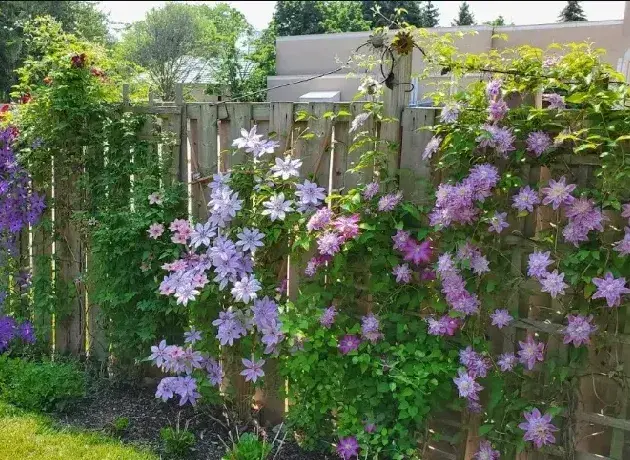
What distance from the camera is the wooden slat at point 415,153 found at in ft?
8.91

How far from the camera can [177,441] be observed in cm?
289

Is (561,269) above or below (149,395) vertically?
above

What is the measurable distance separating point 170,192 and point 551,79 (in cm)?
207

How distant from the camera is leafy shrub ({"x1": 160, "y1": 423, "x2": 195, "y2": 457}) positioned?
2883mm

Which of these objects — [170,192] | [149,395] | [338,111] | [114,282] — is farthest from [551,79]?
[149,395]

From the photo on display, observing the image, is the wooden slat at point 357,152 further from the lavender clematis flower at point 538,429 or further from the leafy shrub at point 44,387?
the leafy shrub at point 44,387

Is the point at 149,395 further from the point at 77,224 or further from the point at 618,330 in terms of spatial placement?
the point at 618,330

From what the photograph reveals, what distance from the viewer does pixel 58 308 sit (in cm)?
389

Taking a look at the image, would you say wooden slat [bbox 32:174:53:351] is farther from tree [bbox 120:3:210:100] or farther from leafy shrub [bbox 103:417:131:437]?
tree [bbox 120:3:210:100]

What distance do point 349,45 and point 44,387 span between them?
17.3 meters

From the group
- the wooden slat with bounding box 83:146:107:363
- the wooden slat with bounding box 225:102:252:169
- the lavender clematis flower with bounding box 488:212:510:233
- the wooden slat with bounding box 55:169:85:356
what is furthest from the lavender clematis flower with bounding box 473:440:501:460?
the wooden slat with bounding box 55:169:85:356

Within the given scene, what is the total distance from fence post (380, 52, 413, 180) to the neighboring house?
949 cm

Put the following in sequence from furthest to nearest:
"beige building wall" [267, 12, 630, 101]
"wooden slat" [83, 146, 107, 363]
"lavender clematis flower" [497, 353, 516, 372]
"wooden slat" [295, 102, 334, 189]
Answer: "beige building wall" [267, 12, 630, 101] → "wooden slat" [83, 146, 107, 363] → "wooden slat" [295, 102, 334, 189] → "lavender clematis flower" [497, 353, 516, 372]

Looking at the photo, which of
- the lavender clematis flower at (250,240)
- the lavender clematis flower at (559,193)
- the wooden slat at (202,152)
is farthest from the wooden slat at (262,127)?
the lavender clematis flower at (559,193)
